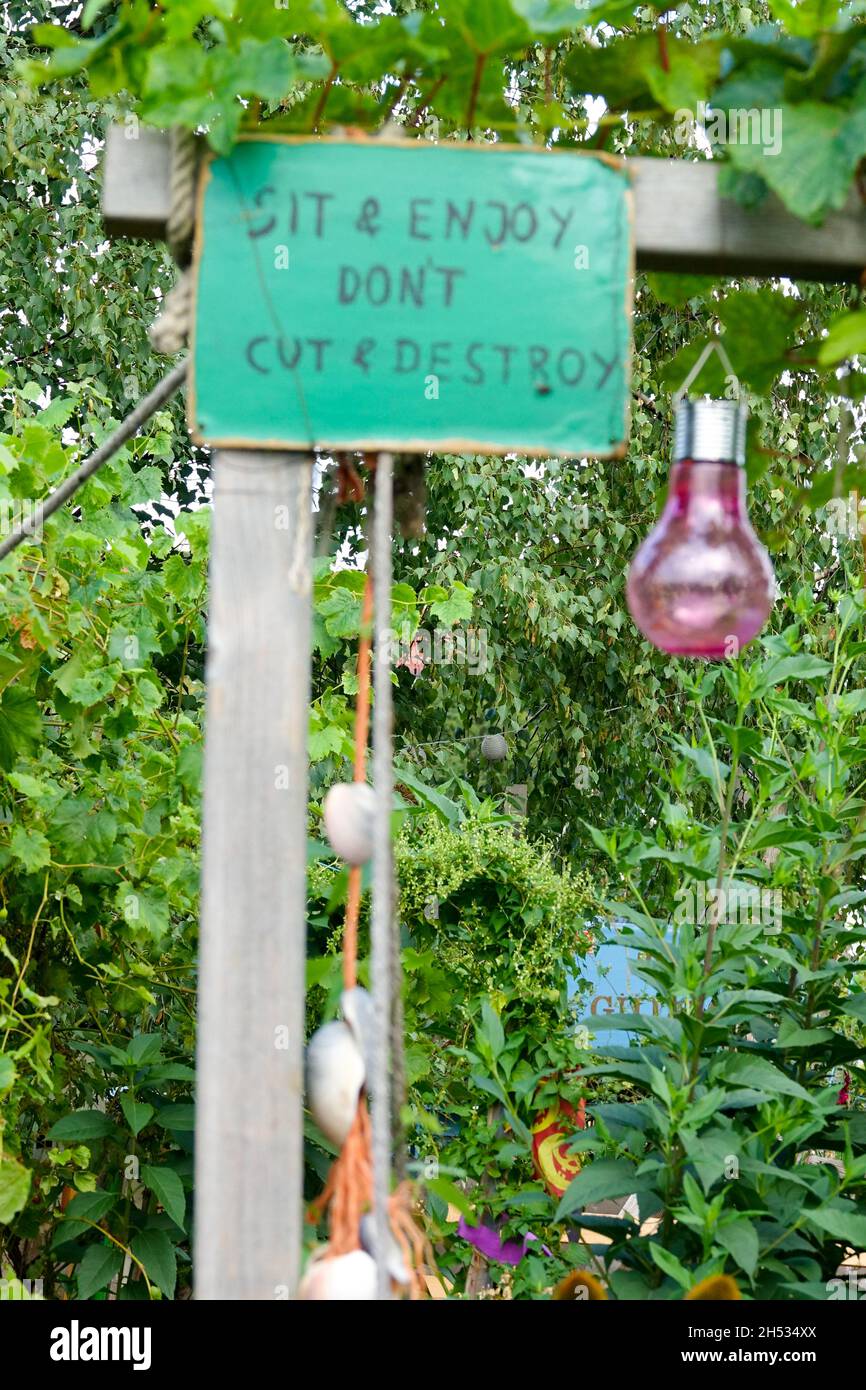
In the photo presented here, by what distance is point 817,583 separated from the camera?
249 inches

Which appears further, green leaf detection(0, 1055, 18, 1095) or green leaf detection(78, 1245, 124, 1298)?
green leaf detection(78, 1245, 124, 1298)

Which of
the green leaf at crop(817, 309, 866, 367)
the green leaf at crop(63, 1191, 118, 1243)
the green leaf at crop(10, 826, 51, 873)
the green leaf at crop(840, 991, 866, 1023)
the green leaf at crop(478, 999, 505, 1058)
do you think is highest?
the green leaf at crop(817, 309, 866, 367)

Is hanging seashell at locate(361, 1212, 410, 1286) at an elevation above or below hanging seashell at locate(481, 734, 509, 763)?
below

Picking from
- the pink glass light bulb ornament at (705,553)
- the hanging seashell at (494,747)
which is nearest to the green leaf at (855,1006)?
the pink glass light bulb ornament at (705,553)

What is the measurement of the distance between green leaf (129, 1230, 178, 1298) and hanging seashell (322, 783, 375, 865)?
1310 mm

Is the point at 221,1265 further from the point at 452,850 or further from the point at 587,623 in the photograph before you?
the point at 587,623

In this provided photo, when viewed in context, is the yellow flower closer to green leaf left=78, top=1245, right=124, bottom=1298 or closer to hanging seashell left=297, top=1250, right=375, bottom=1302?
hanging seashell left=297, top=1250, right=375, bottom=1302

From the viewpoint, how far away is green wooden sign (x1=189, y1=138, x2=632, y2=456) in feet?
3.35

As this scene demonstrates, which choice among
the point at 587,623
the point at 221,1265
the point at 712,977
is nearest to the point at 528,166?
the point at 221,1265

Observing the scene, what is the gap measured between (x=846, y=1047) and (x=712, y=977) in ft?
0.78

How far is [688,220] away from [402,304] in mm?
245

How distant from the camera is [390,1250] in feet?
3.31

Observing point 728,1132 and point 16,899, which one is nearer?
point 728,1132

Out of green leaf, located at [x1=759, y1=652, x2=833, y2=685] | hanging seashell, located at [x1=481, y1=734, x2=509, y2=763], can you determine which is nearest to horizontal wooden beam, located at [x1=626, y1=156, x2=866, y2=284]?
green leaf, located at [x1=759, y1=652, x2=833, y2=685]
